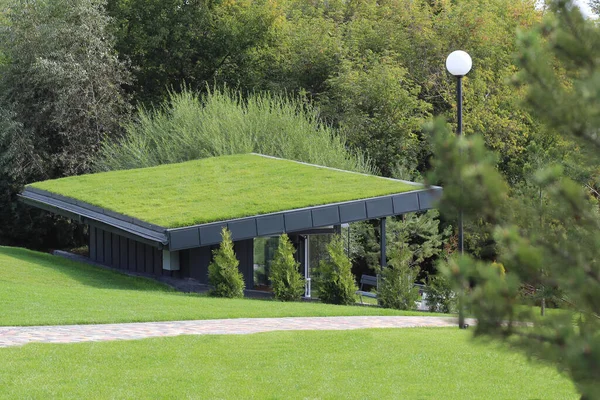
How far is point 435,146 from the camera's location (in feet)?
10.3

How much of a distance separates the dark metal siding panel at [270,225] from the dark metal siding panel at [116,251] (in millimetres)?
5760

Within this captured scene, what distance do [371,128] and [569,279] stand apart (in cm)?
2874

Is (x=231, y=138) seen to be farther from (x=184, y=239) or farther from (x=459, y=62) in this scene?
(x=459, y=62)

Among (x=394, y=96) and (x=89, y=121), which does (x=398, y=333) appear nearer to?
(x=394, y=96)

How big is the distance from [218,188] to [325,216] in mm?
3443

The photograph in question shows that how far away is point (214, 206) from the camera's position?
19281mm

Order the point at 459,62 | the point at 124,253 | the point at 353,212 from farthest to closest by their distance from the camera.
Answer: the point at 124,253 < the point at 353,212 < the point at 459,62

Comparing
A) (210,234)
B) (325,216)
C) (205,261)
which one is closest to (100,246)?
(205,261)

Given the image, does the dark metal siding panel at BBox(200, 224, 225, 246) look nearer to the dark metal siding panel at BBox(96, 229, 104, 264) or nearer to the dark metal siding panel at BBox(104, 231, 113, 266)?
the dark metal siding panel at BBox(104, 231, 113, 266)

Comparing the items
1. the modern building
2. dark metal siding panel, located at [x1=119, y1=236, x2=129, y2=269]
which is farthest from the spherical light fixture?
dark metal siding panel, located at [x1=119, y1=236, x2=129, y2=269]

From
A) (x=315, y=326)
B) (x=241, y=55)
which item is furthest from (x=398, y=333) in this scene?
(x=241, y=55)

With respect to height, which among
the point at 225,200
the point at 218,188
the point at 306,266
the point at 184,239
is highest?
the point at 218,188

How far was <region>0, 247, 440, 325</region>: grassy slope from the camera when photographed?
44.2ft

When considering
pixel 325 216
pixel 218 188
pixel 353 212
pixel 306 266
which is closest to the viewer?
pixel 325 216
